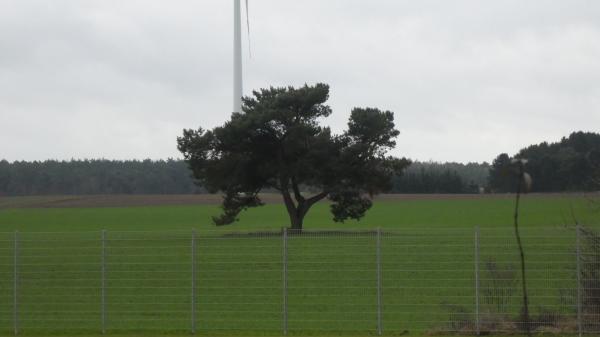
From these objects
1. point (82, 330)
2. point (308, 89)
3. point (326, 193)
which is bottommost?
point (82, 330)

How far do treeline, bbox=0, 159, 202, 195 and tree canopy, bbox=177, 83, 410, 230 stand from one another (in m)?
59.7

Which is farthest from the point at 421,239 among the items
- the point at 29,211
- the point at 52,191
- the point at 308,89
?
the point at 52,191

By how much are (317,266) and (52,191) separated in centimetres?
8847

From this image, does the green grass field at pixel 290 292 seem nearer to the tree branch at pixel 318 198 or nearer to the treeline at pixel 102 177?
the tree branch at pixel 318 198

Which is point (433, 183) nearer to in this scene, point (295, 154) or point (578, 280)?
point (295, 154)

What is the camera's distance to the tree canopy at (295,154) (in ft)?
154

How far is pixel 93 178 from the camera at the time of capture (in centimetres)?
11250

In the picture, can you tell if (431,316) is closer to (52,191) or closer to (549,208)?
(549,208)

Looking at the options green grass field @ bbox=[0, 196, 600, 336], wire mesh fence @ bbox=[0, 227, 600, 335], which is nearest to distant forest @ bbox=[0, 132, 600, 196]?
green grass field @ bbox=[0, 196, 600, 336]

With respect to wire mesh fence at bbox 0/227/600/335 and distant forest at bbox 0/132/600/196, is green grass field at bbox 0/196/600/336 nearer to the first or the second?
wire mesh fence at bbox 0/227/600/335

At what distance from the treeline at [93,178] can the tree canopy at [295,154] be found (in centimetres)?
5968

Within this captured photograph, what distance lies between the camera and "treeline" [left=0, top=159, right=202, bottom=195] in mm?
107938

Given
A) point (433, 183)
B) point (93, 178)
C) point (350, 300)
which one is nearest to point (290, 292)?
point (350, 300)

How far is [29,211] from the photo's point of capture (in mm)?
74750
